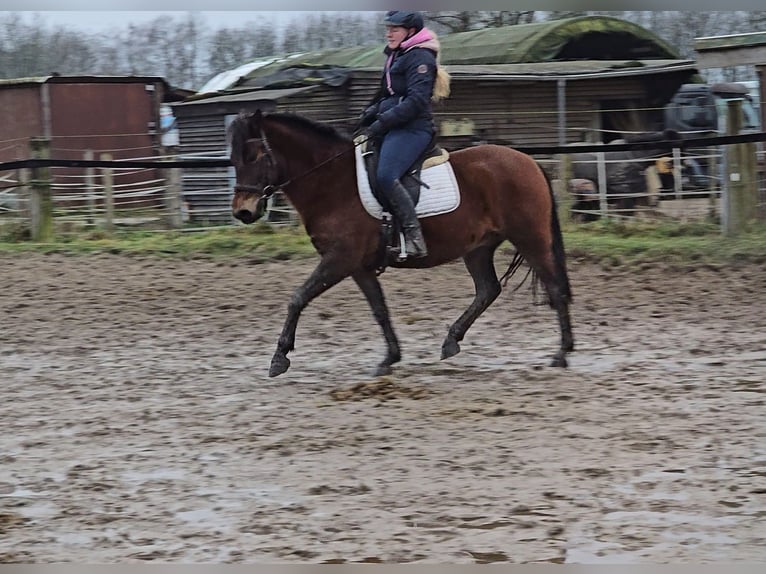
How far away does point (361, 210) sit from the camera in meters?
7.19

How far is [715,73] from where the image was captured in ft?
81.4

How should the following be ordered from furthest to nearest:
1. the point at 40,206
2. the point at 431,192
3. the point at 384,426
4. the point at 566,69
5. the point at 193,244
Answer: the point at 566,69 < the point at 40,206 < the point at 193,244 < the point at 431,192 < the point at 384,426

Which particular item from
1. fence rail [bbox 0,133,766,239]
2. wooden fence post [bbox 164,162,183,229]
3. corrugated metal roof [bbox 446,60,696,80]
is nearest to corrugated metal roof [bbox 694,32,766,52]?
fence rail [bbox 0,133,766,239]

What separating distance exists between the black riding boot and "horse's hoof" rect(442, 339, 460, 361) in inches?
32.6

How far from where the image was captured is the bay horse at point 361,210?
7125 millimetres

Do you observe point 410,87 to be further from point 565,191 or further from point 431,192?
point 565,191

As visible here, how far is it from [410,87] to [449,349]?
1.87 meters

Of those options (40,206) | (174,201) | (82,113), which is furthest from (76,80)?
(40,206)

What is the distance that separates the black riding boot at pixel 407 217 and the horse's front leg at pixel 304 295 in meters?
0.46

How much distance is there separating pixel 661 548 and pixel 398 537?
910 millimetres

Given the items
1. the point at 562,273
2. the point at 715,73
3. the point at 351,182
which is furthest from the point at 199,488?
the point at 715,73

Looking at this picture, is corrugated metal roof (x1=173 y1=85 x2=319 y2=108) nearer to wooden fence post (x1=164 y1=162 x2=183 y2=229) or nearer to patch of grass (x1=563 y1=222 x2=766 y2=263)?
wooden fence post (x1=164 y1=162 x2=183 y2=229)

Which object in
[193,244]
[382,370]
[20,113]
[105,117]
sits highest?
[20,113]

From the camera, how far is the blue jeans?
7.02 metres
